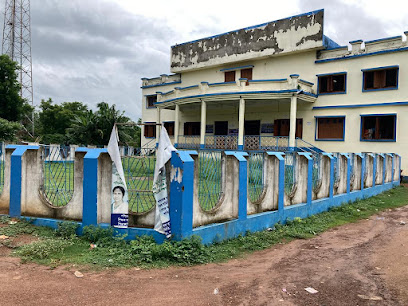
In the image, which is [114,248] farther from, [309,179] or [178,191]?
[309,179]

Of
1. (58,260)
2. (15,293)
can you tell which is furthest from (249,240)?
(15,293)

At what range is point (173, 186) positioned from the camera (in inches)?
182

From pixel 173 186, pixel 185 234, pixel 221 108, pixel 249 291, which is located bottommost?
pixel 249 291

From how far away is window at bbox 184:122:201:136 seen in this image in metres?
23.7

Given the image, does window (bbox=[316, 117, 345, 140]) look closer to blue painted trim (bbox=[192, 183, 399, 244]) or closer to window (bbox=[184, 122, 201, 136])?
window (bbox=[184, 122, 201, 136])

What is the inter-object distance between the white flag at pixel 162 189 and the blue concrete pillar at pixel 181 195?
74mm

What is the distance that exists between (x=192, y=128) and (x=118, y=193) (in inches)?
756

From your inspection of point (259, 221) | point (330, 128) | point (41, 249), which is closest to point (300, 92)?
point (330, 128)

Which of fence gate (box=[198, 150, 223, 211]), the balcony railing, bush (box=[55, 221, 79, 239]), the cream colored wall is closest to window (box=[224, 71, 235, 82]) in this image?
the cream colored wall

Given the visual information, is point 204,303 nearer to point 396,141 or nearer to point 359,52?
point 396,141

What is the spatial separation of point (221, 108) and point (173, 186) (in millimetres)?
17680

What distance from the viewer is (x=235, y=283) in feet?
12.6

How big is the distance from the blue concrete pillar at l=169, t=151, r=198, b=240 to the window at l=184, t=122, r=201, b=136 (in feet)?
62.3

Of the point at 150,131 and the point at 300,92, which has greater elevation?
the point at 300,92
